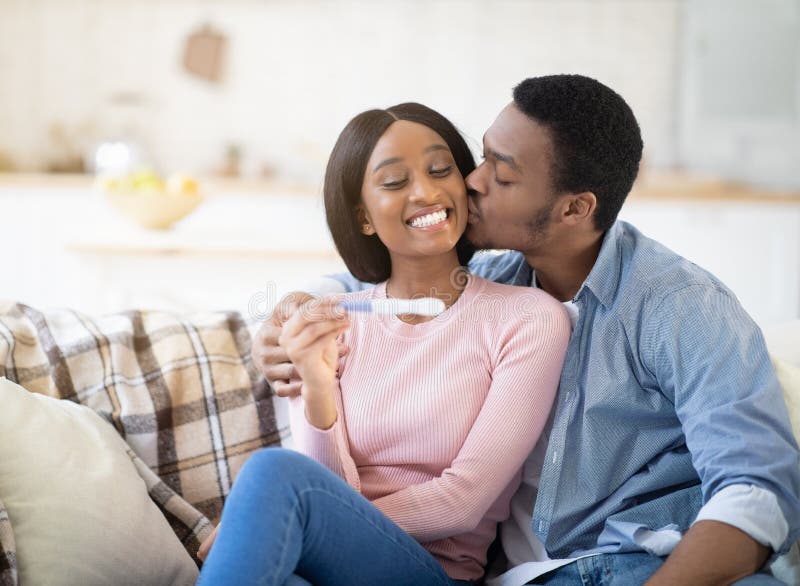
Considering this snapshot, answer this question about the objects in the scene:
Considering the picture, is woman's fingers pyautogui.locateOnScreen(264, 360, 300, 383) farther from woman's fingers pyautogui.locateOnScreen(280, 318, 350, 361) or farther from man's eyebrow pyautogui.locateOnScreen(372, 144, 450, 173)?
man's eyebrow pyautogui.locateOnScreen(372, 144, 450, 173)

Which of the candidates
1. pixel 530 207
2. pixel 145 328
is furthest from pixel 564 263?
pixel 145 328

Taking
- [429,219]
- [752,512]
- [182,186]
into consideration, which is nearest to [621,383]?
[752,512]

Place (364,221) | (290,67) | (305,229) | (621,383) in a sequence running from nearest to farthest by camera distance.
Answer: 1. (621,383)
2. (364,221)
3. (305,229)
4. (290,67)

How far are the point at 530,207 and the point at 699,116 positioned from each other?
3.43 m

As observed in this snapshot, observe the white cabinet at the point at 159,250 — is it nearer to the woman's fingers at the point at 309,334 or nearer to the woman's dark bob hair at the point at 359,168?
the woman's dark bob hair at the point at 359,168

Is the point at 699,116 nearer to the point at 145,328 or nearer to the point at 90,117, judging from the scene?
the point at 90,117

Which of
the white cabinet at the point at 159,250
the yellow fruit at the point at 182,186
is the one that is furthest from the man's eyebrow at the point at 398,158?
the yellow fruit at the point at 182,186

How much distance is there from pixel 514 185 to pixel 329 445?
527 mm

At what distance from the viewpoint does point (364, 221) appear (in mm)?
1579

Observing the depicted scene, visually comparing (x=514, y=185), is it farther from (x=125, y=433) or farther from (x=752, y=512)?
(x=125, y=433)

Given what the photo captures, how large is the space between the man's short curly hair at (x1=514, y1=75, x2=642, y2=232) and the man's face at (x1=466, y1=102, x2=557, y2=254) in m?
0.02

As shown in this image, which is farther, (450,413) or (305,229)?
(305,229)

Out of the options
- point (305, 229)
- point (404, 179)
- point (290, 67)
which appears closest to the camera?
point (404, 179)

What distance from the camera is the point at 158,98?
4656 mm
